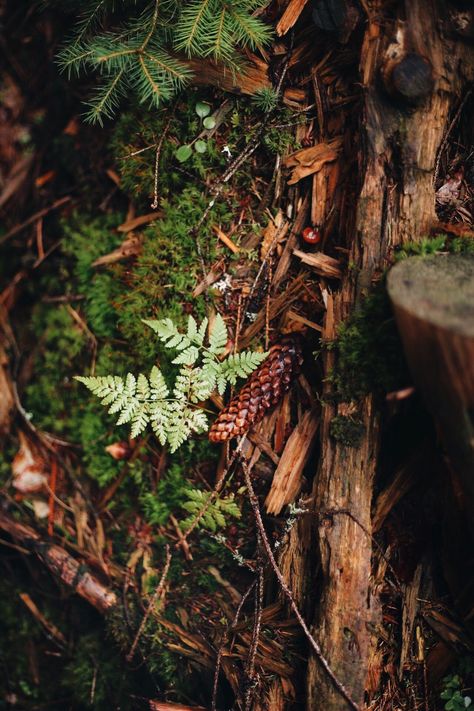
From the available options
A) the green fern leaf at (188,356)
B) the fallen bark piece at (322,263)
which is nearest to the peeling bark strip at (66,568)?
the green fern leaf at (188,356)

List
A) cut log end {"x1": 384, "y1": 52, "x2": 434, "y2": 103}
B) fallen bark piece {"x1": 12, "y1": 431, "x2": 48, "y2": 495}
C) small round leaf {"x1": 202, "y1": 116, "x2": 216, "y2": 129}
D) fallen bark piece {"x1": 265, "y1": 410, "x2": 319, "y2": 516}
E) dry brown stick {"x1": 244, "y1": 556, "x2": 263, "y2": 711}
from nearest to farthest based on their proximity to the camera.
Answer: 1. cut log end {"x1": 384, "y1": 52, "x2": 434, "y2": 103}
2. dry brown stick {"x1": 244, "y1": 556, "x2": 263, "y2": 711}
3. fallen bark piece {"x1": 265, "y1": 410, "x2": 319, "y2": 516}
4. small round leaf {"x1": 202, "y1": 116, "x2": 216, "y2": 129}
5. fallen bark piece {"x1": 12, "y1": 431, "x2": 48, "y2": 495}

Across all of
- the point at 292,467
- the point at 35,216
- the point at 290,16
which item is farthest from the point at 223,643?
the point at 290,16

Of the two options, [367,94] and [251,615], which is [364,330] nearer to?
[367,94]

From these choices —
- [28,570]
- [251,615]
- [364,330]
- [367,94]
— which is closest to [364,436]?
[364,330]

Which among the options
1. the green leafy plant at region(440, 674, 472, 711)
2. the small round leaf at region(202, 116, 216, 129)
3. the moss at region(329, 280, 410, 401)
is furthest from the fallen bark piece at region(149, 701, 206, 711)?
the small round leaf at region(202, 116, 216, 129)

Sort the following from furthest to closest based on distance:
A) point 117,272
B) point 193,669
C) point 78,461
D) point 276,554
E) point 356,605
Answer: point 78,461 → point 117,272 → point 193,669 → point 276,554 → point 356,605

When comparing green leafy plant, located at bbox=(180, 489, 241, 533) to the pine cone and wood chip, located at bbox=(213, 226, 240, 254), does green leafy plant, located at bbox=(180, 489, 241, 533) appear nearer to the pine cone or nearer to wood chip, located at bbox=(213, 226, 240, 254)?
the pine cone
